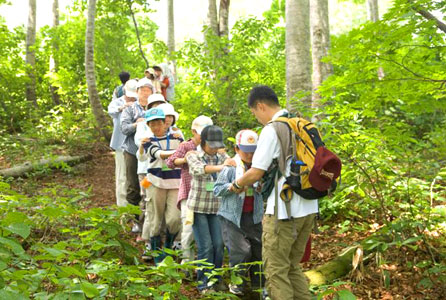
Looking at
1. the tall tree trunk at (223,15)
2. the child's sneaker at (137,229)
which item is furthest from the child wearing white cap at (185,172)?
the tall tree trunk at (223,15)

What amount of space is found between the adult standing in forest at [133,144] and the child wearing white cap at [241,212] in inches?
94.5

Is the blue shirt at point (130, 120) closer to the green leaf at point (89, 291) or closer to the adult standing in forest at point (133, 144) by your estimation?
the adult standing in forest at point (133, 144)

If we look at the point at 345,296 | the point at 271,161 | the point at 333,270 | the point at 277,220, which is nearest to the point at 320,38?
the point at 333,270

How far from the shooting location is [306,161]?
3656 millimetres

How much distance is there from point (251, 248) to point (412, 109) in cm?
251

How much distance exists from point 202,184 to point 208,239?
63 cm

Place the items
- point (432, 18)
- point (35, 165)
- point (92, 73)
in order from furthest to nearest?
point (92, 73)
point (35, 165)
point (432, 18)

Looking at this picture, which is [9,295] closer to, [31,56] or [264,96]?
[264,96]

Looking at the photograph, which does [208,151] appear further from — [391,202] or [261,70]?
[261,70]

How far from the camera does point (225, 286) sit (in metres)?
4.98

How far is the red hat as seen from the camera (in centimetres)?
356

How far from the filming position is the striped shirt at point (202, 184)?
5031mm

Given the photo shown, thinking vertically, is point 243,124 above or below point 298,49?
below

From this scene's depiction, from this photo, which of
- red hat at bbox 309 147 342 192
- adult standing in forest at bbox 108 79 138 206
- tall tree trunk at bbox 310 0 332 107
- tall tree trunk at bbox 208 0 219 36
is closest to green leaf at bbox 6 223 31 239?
red hat at bbox 309 147 342 192
